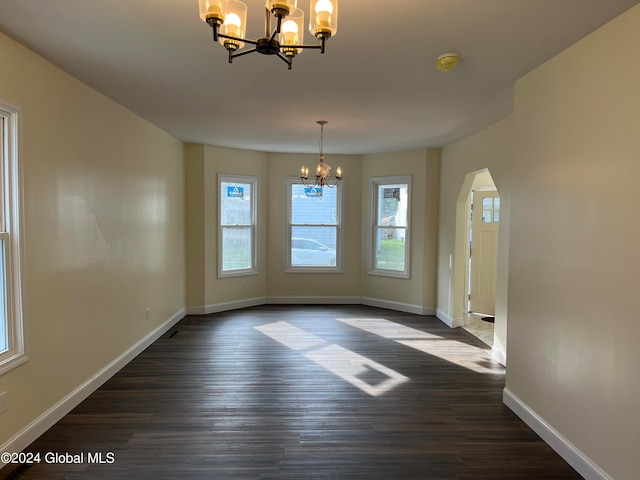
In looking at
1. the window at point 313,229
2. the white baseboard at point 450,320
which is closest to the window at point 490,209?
the white baseboard at point 450,320

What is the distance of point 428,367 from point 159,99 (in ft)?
12.0

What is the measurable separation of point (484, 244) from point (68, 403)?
5567 millimetres

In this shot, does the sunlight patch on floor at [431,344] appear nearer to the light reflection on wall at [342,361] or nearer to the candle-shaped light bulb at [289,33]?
the light reflection on wall at [342,361]

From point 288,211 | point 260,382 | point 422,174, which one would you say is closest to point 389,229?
point 422,174

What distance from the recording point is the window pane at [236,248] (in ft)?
21.4

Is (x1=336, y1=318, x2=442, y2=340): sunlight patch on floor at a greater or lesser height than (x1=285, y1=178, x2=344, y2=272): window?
lesser

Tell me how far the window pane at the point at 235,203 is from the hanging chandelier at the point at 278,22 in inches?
193

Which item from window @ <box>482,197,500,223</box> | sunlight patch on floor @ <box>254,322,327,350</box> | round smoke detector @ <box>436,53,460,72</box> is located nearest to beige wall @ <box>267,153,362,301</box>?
sunlight patch on floor @ <box>254,322,327,350</box>

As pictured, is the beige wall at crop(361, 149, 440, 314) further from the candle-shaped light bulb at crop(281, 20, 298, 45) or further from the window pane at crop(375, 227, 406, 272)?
the candle-shaped light bulb at crop(281, 20, 298, 45)

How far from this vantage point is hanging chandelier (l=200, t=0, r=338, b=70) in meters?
1.46

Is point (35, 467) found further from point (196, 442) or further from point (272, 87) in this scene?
point (272, 87)

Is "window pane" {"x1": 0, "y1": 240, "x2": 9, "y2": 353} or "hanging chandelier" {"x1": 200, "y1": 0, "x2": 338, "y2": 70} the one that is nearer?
"hanging chandelier" {"x1": 200, "y1": 0, "x2": 338, "y2": 70}

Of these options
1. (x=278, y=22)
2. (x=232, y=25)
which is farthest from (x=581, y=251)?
(x=232, y=25)

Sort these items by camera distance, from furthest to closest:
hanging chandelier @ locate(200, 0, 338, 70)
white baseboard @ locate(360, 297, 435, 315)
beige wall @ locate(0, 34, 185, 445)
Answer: white baseboard @ locate(360, 297, 435, 315) → beige wall @ locate(0, 34, 185, 445) → hanging chandelier @ locate(200, 0, 338, 70)
